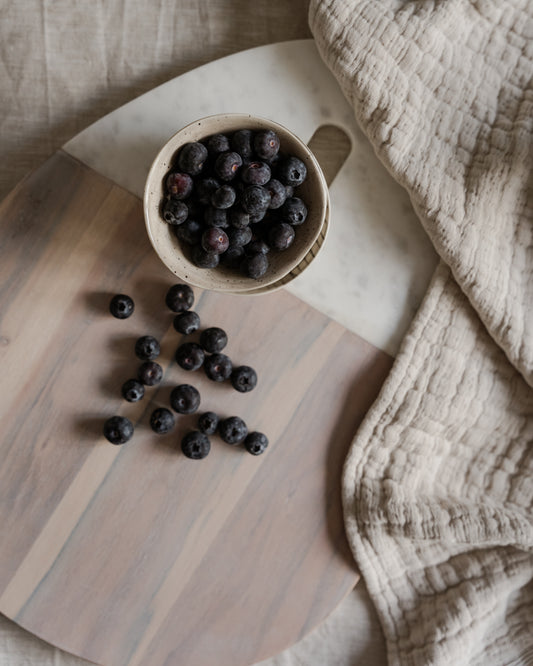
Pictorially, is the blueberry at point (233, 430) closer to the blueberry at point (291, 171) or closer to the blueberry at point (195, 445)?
the blueberry at point (195, 445)

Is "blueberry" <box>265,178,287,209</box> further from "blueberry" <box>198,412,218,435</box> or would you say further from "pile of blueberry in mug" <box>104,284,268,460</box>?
"blueberry" <box>198,412,218,435</box>

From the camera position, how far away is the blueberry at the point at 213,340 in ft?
3.19

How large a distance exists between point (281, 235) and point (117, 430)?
39 cm

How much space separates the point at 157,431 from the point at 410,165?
22.7 inches

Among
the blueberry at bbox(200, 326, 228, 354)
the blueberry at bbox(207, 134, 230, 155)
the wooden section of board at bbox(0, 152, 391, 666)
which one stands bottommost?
the wooden section of board at bbox(0, 152, 391, 666)

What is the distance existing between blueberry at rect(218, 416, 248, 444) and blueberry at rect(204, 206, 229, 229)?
1.00 ft

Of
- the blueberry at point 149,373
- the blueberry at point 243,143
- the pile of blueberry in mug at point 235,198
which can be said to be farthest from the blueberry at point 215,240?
the blueberry at point 149,373

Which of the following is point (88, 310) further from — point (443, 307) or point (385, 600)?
point (385, 600)

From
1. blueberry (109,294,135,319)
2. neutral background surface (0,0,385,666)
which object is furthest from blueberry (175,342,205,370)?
neutral background surface (0,0,385,666)

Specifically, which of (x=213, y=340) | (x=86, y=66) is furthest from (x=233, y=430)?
(x=86, y=66)

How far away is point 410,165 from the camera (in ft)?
3.25

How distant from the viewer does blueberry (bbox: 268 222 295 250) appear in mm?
876

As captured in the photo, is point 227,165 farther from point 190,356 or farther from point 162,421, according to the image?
point 162,421

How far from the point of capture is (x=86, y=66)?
1.13 m
